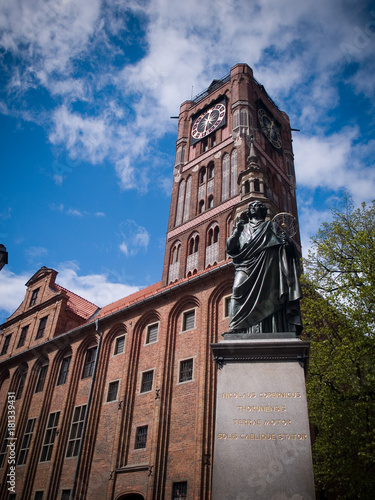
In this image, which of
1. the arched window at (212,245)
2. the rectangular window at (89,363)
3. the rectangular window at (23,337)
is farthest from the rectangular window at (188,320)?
the rectangular window at (23,337)

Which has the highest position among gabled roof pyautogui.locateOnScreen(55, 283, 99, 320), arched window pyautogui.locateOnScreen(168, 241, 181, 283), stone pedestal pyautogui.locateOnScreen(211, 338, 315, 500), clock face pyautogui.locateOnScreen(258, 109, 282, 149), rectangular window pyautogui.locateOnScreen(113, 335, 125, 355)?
clock face pyautogui.locateOnScreen(258, 109, 282, 149)

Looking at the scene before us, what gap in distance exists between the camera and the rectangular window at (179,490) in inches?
690

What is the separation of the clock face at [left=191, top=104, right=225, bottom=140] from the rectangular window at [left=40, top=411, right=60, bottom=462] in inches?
1076

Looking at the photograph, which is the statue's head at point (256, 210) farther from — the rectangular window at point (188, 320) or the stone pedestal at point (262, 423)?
the rectangular window at point (188, 320)

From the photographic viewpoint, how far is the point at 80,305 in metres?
35.5

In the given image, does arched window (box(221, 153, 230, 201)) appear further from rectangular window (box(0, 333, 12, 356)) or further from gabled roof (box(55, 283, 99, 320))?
rectangular window (box(0, 333, 12, 356))

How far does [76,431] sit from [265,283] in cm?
2104

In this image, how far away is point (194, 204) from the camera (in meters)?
36.0

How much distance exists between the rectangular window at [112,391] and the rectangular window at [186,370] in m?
4.47

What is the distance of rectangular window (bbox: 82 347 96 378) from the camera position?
25.9 metres

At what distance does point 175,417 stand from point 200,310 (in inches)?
216

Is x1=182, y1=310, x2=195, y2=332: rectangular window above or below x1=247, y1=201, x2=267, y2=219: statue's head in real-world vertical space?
above

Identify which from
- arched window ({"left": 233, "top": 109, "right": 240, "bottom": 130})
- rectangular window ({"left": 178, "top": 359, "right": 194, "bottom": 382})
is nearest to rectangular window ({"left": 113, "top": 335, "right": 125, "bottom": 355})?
rectangular window ({"left": 178, "top": 359, "right": 194, "bottom": 382})

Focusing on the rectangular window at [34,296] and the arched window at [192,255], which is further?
the rectangular window at [34,296]
